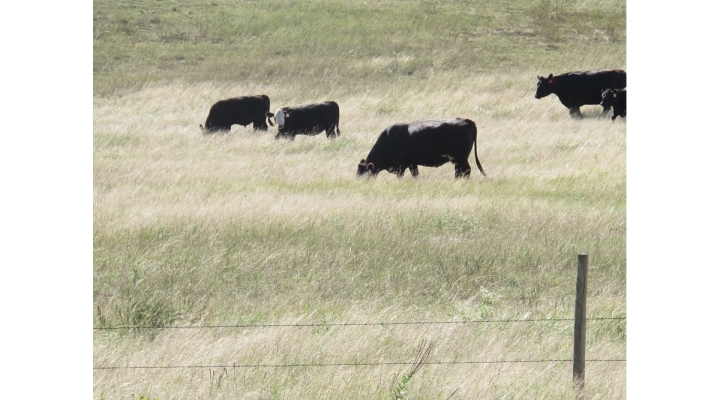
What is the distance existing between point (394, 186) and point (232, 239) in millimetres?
4523

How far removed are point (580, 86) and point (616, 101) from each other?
2404 mm

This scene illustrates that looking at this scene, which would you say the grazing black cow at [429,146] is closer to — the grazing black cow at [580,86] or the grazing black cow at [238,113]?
the grazing black cow at [238,113]

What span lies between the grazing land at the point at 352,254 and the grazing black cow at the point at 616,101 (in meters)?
0.63

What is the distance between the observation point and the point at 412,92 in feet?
91.3

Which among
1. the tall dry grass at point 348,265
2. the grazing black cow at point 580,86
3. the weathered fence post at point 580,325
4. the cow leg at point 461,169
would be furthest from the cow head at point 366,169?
the grazing black cow at point 580,86

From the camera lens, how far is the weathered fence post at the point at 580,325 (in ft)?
16.0

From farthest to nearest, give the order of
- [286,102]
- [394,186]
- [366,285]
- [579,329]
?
[286,102] < [394,186] < [366,285] < [579,329]

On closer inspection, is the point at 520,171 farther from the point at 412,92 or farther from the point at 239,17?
the point at 239,17

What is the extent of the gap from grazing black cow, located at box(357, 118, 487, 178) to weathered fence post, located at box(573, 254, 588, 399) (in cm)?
987

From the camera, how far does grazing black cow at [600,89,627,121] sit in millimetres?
22397

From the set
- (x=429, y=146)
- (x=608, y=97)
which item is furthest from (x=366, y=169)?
(x=608, y=97)

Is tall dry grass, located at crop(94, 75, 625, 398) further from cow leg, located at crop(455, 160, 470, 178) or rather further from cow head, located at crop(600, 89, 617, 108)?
cow head, located at crop(600, 89, 617, 108)

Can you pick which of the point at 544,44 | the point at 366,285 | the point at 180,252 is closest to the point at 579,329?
the point at 366,285

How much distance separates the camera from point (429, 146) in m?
15.0
